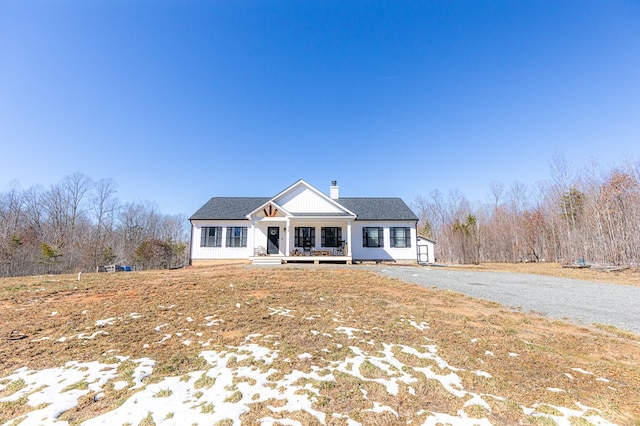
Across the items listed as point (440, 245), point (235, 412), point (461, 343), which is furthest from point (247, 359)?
point (440, 245)

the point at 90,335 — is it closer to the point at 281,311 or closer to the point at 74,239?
the point at 281,311

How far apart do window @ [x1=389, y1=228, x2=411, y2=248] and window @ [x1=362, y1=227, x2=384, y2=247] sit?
83 centimetres

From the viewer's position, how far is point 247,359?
12.7ft

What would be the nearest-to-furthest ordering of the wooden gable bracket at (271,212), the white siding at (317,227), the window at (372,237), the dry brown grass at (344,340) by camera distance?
the dry brown grass at (344,340)
the wooden gable bracket at (271,212)
the white siding at (317,227)
the window at (372,237)

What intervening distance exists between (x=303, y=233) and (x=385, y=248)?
6302 millimetres

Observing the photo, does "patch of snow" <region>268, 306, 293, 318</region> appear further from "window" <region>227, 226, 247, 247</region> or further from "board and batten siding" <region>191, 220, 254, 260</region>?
"window" <region>227, 226, 247, 247</region>

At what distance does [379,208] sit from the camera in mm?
21500

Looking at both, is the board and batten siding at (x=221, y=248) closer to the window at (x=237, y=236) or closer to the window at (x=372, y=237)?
the window at (x=237, y=236)

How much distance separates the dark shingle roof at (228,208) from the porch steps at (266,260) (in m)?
3.86

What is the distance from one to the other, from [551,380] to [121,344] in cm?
645

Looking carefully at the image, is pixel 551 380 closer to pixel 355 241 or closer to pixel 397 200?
pixel 355 241

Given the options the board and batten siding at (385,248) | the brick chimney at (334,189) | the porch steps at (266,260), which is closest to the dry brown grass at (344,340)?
the porch steps at (266,260)

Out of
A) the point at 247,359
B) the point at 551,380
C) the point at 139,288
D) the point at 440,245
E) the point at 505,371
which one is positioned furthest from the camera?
the point at 440,245

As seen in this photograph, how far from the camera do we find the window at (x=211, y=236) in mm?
19952
